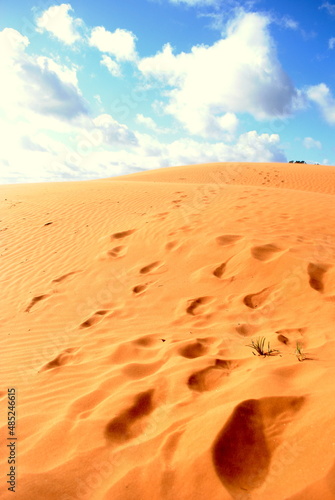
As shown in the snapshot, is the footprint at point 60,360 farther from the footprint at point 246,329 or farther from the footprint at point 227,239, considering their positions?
the footprint at point 227,239

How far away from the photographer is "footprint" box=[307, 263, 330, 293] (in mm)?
3858

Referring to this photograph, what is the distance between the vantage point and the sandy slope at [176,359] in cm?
167

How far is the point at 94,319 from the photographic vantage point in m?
4.12

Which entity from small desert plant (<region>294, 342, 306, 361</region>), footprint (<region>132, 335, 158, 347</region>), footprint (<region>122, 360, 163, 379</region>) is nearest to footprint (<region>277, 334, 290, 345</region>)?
small desert plant (<region>294, 342, 306, 361</region>)

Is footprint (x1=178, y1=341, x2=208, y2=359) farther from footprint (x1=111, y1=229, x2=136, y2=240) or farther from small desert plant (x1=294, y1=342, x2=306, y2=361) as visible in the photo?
footprint (x1=111, y1=229, x2=136, y2=240)

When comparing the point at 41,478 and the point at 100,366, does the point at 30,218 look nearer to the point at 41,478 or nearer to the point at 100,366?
the point at 100,366

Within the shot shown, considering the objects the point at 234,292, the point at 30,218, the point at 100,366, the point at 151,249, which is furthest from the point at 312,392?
the point at 30,218

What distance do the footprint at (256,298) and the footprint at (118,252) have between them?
2810 millimetres

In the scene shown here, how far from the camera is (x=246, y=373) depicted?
2.38 m

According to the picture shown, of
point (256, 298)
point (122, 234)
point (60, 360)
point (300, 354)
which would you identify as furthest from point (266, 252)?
point (122, 234)

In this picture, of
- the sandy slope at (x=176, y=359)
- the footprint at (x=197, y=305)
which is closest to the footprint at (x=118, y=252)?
the sandy slope at (x=176, y=359)

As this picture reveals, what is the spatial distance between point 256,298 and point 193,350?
1.31 meters

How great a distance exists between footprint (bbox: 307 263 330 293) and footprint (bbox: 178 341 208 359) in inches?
65.7

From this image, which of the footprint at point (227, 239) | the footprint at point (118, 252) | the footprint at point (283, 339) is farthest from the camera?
the footprint at point (118, 252)
